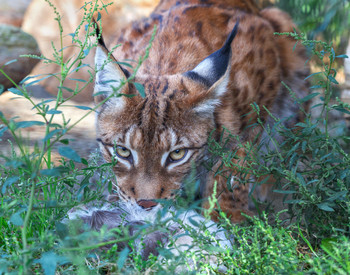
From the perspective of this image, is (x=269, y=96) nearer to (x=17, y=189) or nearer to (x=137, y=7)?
(x=17, y=189)

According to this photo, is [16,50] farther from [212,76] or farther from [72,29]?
[212,76]

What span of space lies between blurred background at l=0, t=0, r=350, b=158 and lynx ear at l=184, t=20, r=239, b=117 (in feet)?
3.44

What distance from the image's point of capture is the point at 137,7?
6.87 metres

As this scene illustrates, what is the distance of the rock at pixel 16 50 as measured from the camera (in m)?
5.66

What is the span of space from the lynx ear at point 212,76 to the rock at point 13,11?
5.02 meters

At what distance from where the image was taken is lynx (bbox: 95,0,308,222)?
2754mm

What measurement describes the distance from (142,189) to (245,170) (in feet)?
2.09

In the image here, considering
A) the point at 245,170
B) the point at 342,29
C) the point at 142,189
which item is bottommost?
the point at 142,189

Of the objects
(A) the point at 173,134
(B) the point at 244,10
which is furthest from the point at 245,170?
(B) the point at 244,10

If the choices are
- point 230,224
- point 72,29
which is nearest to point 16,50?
point 72,29

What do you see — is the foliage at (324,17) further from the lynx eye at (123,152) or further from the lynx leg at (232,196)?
the lynx eye at (123,152)

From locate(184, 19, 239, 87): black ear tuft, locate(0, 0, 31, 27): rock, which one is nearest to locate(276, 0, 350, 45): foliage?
locate(184, 19, 239, 87): black ear tuft

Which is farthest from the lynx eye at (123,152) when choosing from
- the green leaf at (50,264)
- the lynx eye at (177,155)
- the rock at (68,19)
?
the rock at (68,19)

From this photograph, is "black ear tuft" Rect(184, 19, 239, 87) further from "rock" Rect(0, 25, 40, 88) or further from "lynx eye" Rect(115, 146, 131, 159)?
"rock" Rect(0, 25, 40, 88)
